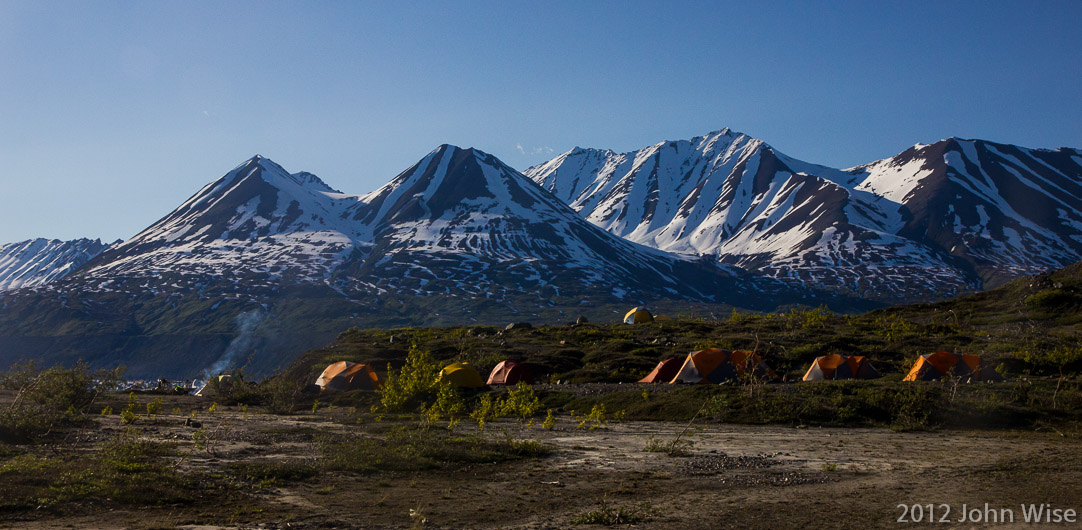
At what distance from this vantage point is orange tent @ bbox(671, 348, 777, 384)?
112 ft

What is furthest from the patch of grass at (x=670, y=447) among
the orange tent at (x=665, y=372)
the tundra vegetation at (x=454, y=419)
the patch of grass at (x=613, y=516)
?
the orange tent at (x=665, y=372)

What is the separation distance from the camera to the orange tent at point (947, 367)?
1261 inches

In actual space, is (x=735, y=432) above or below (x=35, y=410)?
below

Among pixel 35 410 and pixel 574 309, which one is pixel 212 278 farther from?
pixel 35 410

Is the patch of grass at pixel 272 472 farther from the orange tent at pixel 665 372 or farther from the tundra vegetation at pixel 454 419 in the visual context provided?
the orange tent at pixel 665 372

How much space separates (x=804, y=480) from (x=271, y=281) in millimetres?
191728

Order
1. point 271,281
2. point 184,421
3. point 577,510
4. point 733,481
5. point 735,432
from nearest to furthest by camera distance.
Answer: point 577,510, point 733,481, point 735,432, point 184,421, point 271,281

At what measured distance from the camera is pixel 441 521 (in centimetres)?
1153

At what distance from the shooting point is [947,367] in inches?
1283

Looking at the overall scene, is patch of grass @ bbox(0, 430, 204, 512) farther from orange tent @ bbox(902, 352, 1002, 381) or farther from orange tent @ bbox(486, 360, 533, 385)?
orange tent @ bbox(902, 352, 1002, 381)

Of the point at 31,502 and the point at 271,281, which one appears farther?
the point at 271,281

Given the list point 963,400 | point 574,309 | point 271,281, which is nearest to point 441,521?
point 963,400

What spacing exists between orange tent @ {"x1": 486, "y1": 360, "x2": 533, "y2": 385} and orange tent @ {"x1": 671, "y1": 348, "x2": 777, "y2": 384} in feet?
27.6

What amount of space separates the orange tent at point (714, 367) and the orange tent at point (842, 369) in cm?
271
